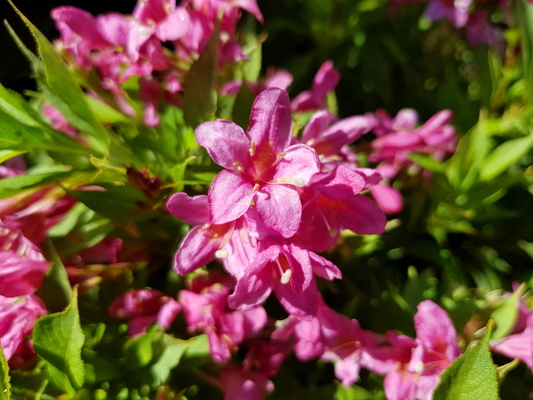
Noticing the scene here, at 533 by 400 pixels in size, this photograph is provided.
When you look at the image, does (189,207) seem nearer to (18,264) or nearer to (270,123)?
(270,123)

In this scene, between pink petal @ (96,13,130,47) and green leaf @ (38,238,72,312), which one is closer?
green leaf @ (38,238,72,312)

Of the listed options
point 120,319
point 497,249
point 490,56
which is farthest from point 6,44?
point 497,249

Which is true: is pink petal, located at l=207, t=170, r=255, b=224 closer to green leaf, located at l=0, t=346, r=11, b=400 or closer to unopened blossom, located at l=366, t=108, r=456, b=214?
green leaf, located at l=0, t=346, r=11, b=400

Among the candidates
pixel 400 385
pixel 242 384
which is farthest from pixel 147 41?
pixel 400 385

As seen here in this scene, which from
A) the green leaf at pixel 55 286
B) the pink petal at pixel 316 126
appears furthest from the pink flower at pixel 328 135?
the green leaf at pixel 55 286

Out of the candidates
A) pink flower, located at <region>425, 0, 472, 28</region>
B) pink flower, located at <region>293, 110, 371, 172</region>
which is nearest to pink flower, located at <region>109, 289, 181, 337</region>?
pink flower, located at <region>293, 110, 371, 172</region>

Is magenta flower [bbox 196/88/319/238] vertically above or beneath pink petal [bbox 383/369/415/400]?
above

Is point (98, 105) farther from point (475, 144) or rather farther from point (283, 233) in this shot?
point (475, 144)
